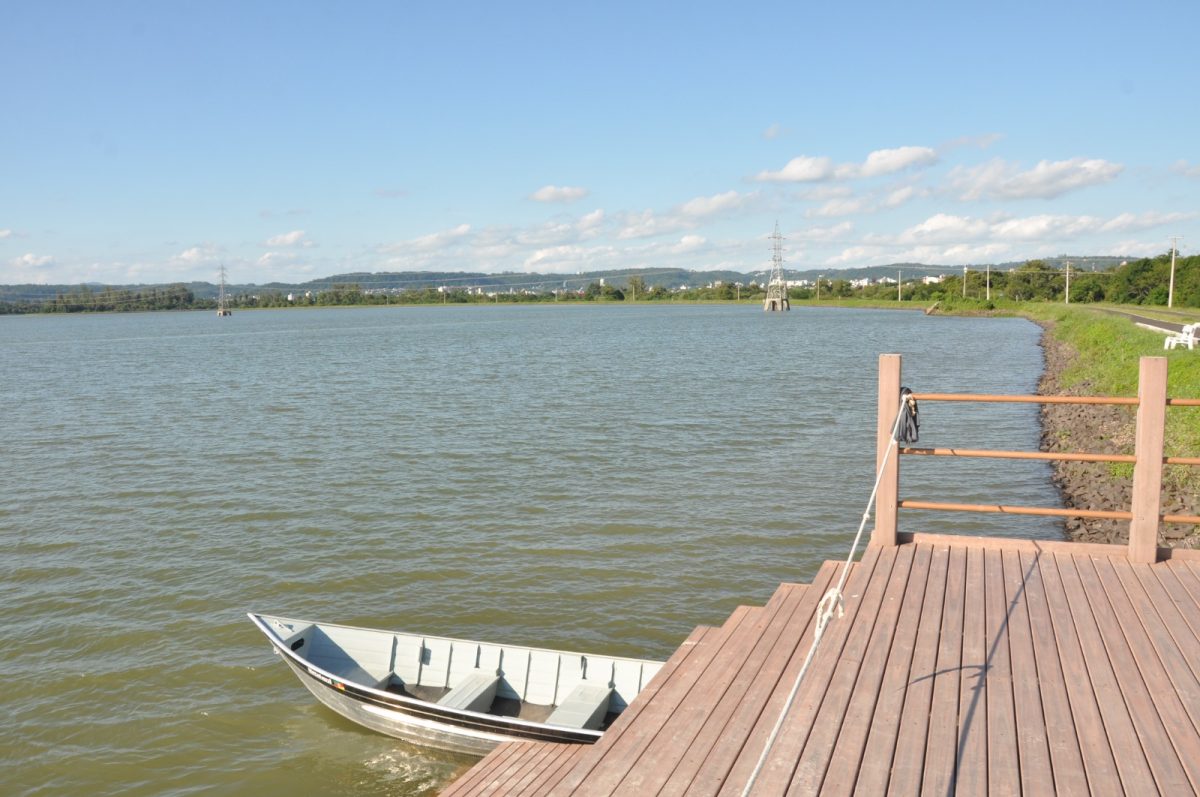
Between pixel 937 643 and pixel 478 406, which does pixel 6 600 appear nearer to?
pixel 937 643

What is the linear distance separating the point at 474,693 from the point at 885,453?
4.45 metres

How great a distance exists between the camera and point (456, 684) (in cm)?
880

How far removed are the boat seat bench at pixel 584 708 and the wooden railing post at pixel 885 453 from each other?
2.83m

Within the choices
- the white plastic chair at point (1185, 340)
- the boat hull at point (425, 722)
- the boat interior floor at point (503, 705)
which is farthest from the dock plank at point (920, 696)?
the white plastic chair at point (1185, 340)

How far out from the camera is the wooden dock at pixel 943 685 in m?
4.23

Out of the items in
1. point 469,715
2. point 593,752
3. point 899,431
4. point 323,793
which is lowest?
point 323,793

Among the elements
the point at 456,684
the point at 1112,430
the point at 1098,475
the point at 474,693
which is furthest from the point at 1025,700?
the point at 1112,430

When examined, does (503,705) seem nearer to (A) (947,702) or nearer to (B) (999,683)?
(A) (947,702)

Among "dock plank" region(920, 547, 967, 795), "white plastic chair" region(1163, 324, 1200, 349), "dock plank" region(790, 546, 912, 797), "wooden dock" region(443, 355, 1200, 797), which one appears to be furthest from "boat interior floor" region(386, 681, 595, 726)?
"white plastic chair" region(1163, 324, 1200, 349)

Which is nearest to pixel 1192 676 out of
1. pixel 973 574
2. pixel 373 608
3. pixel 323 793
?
pixel 973 574

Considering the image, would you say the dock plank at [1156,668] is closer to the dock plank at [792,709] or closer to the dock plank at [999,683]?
the dock plank at [999,683]

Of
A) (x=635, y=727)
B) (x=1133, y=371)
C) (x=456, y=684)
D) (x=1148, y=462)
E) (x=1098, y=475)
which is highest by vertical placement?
(x=1148, y=462)

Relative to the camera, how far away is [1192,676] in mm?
5016

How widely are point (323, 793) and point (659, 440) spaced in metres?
15.8
